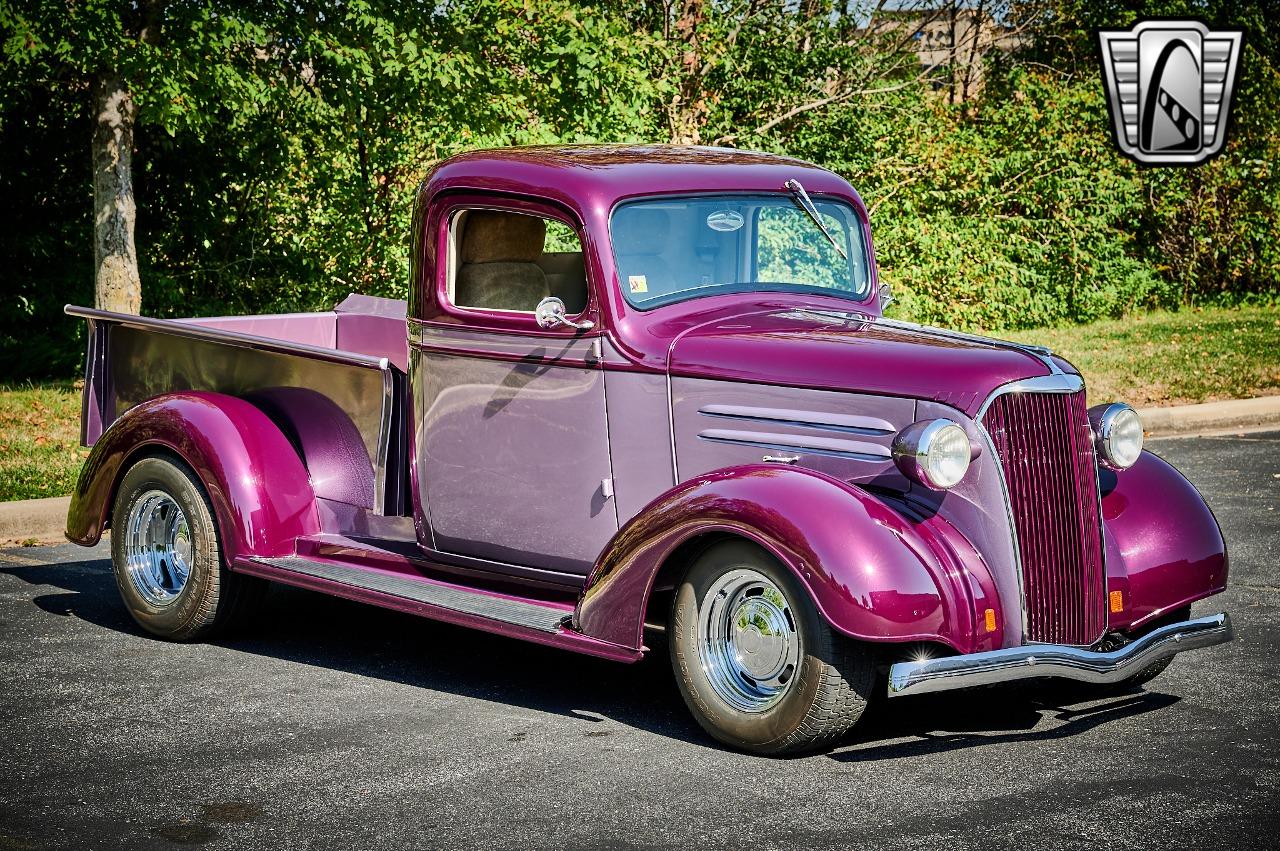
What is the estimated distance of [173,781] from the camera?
15.2ft

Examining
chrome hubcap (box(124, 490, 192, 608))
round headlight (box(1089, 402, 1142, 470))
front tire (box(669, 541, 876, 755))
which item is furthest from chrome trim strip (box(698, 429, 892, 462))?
chrome hubcap (box(124, 490, 192, 608))

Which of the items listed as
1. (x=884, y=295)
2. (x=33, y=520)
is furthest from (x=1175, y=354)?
(x=33, y=520)

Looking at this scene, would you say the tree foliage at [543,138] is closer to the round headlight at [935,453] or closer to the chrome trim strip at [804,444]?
the chrome trim strip at [804,444]

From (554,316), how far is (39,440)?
20.9 feet

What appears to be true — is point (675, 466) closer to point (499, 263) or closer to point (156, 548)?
point (499, 263)

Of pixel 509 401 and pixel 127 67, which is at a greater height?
pixel 127 67

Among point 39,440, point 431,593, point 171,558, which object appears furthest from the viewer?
point 39,440

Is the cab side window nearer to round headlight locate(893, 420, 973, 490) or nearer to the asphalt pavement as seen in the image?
the asphalt pavement

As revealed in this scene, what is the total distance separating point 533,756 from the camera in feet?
16.0

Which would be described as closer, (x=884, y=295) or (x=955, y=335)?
(x=955, y=335)

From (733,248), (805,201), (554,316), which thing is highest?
(805,201)

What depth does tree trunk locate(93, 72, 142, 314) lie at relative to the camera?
12.5 metres

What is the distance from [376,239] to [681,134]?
125 inches

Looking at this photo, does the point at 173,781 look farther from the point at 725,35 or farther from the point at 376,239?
the point at 725,35
